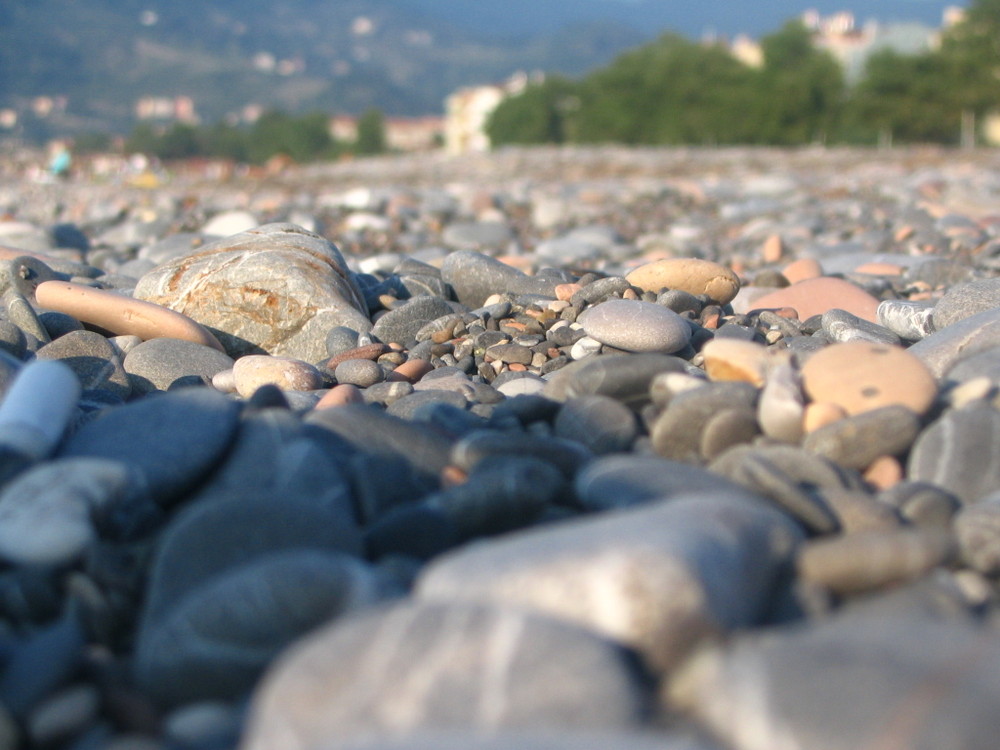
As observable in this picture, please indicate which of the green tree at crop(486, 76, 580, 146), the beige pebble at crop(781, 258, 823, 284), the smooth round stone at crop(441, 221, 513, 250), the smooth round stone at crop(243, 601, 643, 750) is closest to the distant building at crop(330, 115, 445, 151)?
the green tree at crop(486, 76, 580, 146)

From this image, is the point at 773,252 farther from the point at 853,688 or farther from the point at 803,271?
the point at 853,688

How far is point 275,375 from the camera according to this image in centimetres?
372

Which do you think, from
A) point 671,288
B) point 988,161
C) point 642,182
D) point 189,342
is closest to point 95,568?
point 189,342

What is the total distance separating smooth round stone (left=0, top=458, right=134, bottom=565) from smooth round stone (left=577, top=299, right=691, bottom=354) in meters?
1.92

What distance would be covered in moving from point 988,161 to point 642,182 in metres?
7.12

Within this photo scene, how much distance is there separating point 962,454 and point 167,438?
2.17 meters

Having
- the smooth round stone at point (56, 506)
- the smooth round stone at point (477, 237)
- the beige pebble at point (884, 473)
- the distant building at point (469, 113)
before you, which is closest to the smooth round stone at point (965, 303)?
the beige pebble at point (884, 473)

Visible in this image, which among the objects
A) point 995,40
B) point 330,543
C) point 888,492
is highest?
point 995,40

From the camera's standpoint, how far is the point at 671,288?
14.8 feet

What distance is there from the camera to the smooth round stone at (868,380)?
273cm

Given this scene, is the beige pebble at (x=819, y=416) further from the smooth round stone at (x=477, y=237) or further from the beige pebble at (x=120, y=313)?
the smooth round stone at (x=477, y=237)

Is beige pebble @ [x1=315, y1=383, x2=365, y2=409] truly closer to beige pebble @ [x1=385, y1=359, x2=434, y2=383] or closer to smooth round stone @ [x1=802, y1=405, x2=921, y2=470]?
beige pebble @ [x1=385, y1=359, x2=434, y2=383]

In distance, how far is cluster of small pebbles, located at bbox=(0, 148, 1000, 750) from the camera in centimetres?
149

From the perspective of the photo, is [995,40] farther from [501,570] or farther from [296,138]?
[296,138]
